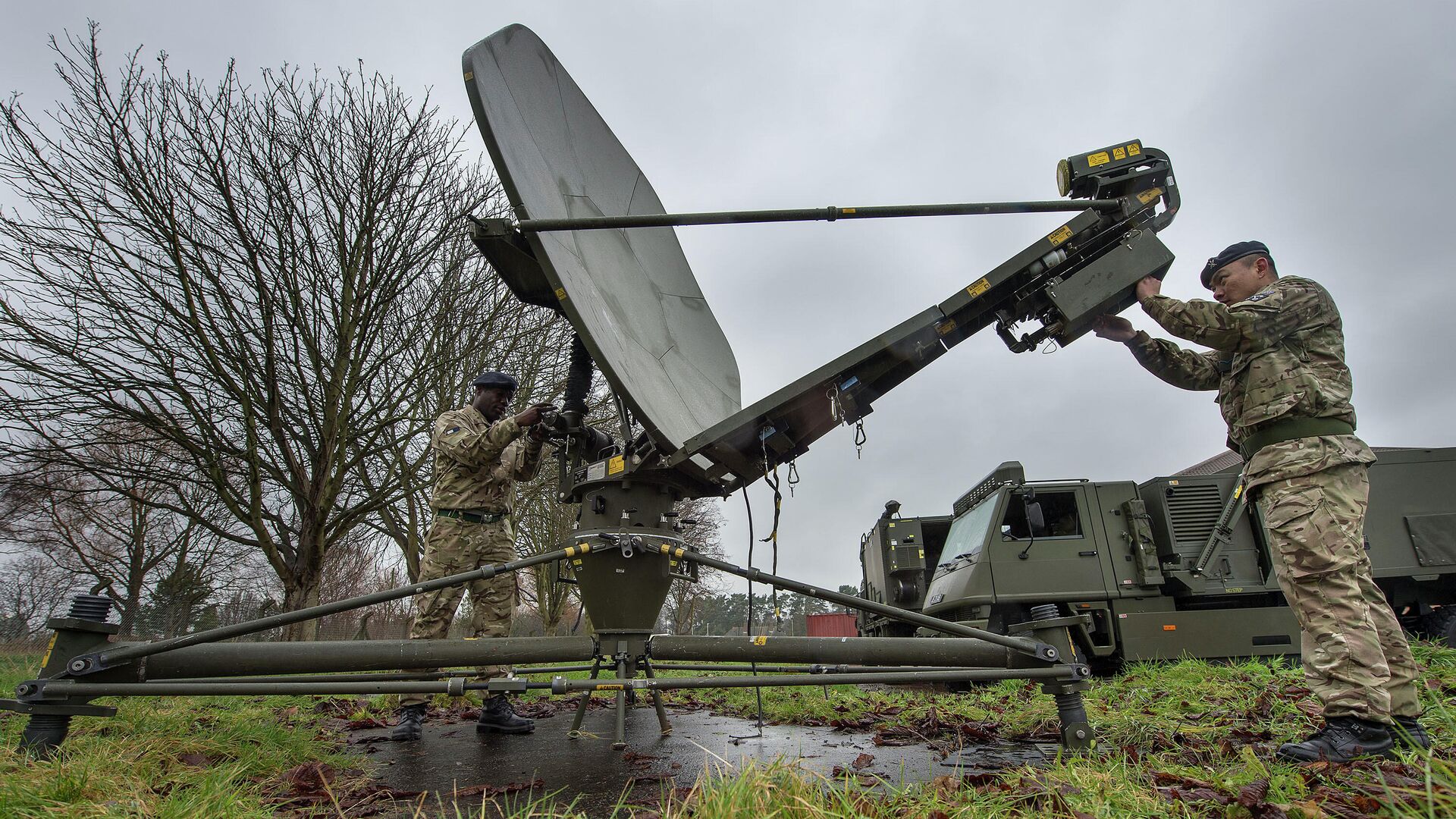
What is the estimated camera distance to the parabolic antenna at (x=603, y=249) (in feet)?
9.50

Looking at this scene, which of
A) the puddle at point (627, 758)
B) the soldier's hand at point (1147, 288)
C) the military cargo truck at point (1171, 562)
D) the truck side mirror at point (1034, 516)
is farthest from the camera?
the military cargo truck at point (1171, 562)

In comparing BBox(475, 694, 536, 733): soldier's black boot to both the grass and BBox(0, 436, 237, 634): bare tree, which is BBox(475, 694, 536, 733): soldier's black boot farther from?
BBox(0, 436, 237, 634): bare tree

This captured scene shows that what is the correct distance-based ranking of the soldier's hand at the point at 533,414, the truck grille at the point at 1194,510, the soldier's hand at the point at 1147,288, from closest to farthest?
the soldier's hand at the point at 1147,288
the soldier's hand at the point at 533,414
the truck grille at the point at 1194,510

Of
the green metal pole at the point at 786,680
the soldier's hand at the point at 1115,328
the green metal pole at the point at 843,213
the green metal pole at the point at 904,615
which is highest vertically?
the green metal pole at the point at 843,213

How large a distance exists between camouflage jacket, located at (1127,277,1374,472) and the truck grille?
16.3ft

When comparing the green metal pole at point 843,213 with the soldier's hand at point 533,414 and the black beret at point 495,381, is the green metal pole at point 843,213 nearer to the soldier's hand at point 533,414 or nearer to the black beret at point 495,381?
the soldier's hand at point 533,414

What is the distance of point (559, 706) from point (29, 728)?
3.25 meters

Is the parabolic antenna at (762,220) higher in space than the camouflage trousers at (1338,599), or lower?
higher

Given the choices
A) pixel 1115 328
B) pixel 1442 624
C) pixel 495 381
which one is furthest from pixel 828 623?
pixel 1115 328

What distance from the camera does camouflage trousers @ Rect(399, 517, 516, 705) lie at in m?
4.08

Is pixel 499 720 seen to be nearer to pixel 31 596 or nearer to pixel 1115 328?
pixel 1115 328

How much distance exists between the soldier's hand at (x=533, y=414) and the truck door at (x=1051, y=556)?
4.88 metres

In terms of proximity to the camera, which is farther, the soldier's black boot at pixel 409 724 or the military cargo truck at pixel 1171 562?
the military cargo truck at pixel 1171 562


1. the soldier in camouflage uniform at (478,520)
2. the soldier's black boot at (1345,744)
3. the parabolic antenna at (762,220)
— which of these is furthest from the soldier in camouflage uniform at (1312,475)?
the soldier in camouflage uniform at (478,520)
